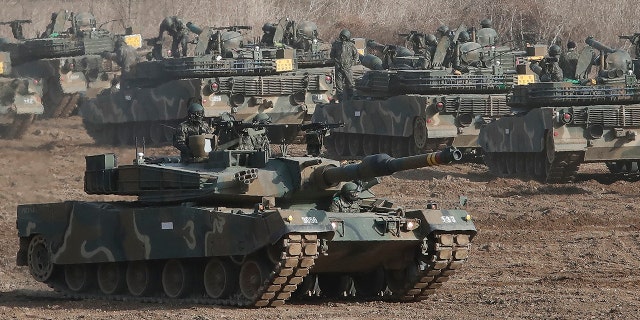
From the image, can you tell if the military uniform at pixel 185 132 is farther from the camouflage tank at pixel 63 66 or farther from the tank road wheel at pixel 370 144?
the camouflage tank at pixel 63 66

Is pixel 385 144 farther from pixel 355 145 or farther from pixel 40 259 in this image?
pixel 40 259

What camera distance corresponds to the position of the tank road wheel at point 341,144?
3763 cm

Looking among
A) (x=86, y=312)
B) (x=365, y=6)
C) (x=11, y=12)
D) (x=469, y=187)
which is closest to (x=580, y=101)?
(x=469, y=187)

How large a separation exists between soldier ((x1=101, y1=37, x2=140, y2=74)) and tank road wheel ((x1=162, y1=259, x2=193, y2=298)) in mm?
26260

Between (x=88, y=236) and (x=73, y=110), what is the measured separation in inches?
1085

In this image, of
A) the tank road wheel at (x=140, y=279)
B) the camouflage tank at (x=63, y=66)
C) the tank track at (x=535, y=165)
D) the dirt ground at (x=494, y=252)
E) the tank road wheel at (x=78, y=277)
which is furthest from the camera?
the camouflage tank at (x=63, y=66)

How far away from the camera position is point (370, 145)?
36.8 meters

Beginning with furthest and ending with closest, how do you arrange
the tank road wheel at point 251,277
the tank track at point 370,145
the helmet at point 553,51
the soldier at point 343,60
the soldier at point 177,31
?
the soldier at point 177,31, the soldier at point 343,60, the tank track at point 370,145, the helmet at point 553,51, the tank road wheel at point 251,277

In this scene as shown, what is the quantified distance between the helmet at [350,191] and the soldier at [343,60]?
19854 millimetres

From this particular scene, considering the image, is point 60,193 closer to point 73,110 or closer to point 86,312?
point 86,312

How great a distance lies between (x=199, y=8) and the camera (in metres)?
58.5

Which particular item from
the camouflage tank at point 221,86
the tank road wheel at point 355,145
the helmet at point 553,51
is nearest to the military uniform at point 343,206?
the helmet at point 553,51

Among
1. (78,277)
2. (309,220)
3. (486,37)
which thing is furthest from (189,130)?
(486,37)

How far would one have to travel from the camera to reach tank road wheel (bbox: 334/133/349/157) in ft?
123
